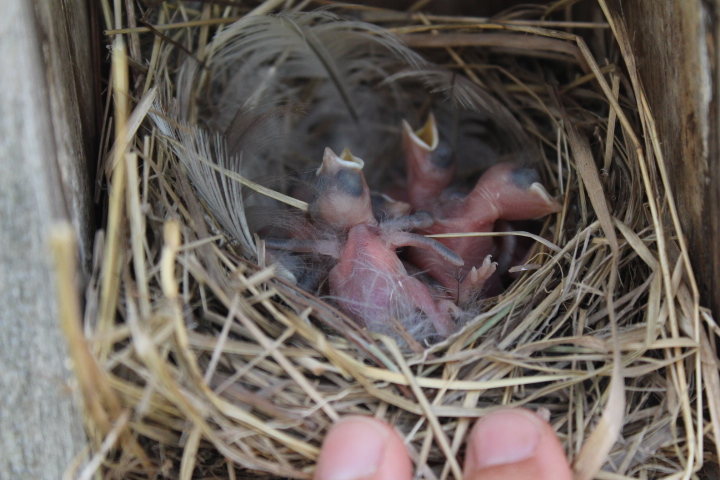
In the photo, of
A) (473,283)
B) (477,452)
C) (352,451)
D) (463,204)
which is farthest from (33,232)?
(463,204)

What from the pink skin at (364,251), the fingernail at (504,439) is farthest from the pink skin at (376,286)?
the fingernail at (504,439)

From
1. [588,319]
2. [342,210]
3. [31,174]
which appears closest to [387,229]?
[342,210]

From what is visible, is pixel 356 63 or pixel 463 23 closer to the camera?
pixel 463 23

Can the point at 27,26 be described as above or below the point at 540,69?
above

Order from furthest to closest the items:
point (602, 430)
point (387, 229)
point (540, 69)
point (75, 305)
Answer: point (540, 69)
point (387, 229)
point (602, 430)
point (75, 305)

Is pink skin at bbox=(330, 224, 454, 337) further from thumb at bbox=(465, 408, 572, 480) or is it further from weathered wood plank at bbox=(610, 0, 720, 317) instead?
weathered wood plank at bbox=(610, 0, 720, 317)

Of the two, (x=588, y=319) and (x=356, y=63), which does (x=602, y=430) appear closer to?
(x=588, y=319)

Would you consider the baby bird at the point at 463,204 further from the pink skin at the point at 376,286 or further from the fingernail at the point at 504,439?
the fingernail at the point at 504,439

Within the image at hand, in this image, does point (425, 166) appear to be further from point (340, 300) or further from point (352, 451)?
point (352, 451)
